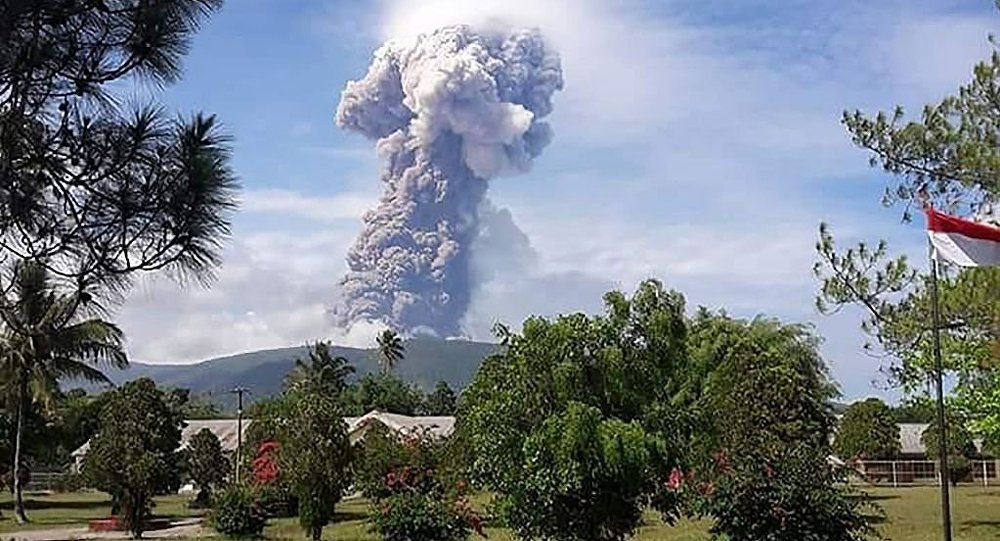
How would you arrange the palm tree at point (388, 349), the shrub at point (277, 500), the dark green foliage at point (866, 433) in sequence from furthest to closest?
the palm tree at point (388, 349) → the dark green foliage at point (866, 433) → the shrub at point (277, 500)

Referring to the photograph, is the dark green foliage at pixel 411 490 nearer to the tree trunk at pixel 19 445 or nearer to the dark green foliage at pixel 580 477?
the dark green foliage at pixel 580 477

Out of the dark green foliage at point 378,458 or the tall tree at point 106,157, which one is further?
the dark green foliage at point 378,458

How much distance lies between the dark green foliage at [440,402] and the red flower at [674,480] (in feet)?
238

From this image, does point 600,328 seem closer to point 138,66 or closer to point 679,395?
point 679,395

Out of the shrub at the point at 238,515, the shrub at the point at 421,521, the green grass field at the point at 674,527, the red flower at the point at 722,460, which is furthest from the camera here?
the shrub at the point at 238,515

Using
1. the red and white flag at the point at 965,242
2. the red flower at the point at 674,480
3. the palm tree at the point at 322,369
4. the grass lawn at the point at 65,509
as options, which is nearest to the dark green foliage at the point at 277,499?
the grass lawn at the point at 65,509

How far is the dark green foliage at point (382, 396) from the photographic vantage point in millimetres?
81950

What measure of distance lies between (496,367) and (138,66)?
1040 cm

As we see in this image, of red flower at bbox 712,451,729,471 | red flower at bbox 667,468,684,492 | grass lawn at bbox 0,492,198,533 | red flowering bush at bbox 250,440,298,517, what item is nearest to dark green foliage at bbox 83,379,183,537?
red flowering bush at bbox 250,440,298,517

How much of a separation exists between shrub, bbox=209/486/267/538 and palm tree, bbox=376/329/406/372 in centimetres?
6848

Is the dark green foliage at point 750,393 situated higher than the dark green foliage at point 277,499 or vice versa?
the dark green foliage at point 750,393

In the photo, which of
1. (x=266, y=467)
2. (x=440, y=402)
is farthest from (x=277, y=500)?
(x=440, y=402)

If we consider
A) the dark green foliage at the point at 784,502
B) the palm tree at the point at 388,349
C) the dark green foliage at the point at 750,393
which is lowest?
the dark green foliage at the point at 784,502

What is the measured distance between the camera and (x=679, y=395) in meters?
18.5
